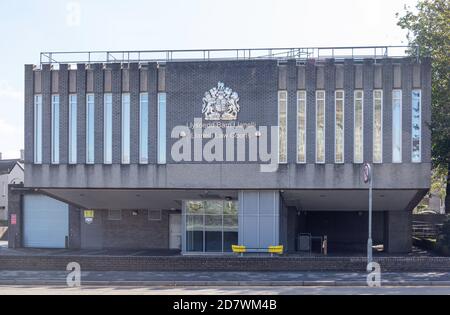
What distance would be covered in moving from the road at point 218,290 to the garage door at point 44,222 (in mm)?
17564

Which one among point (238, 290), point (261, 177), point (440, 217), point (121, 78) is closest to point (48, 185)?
point (121, 78)

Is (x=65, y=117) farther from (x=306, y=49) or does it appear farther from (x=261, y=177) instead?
(x=306, y=49)

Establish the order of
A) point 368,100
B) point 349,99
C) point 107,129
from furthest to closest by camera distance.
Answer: point 107,129 < point 349,99 < point 368,100

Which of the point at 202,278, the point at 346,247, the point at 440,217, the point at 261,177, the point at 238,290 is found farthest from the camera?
the point at 440,217

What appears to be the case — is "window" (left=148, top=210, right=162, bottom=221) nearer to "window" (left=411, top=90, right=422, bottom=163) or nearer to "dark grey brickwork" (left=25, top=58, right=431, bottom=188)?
"dark grey brickwork" (left=25, top=58, right=431, bottom=188)

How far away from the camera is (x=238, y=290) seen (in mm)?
21500

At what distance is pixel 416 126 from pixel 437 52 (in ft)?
21.3

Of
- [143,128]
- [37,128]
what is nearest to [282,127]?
[143,128]

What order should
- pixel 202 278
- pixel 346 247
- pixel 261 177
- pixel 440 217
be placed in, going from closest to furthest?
pixel 202 278 → pixel 261 177 → pixel 346 247 → pixel 440 217

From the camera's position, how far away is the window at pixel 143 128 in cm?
3209

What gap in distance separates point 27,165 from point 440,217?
33.5 meters

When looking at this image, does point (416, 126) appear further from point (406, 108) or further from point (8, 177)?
point (8, 177)

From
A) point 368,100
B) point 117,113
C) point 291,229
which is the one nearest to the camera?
point 368,100

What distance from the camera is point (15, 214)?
1607 inches
